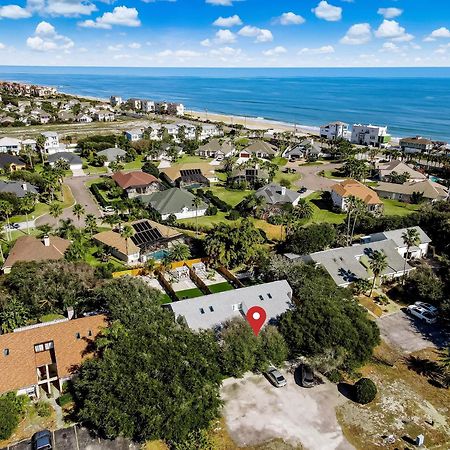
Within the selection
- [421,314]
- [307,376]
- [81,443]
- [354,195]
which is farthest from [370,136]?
[81,443]

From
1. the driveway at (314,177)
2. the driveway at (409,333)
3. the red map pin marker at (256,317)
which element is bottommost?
the driveway at (409,333)

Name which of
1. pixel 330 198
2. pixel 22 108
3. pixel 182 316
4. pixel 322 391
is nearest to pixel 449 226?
pixel 330 198

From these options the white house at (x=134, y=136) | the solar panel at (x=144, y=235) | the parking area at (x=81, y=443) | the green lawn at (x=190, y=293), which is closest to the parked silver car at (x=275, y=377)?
the parking area at (x=81, y=443)

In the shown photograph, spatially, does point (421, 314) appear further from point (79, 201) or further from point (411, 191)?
point (79, 201)

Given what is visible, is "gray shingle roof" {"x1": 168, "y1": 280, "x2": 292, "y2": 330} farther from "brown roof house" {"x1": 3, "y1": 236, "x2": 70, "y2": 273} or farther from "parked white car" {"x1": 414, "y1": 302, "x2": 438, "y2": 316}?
"brown roof house" {"x1": 3, "y1": 236, "x2": 70, "y2": 273}

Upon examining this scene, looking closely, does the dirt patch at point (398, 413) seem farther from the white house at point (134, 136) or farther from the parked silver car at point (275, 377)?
the white house at point (134, 136)

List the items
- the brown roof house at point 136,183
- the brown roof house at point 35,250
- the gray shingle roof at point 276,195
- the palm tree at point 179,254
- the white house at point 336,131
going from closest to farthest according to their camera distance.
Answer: the brown roof house at point 35,250
the palm tree at point 179,254
the gray shingle roof at point 276,195
the brown roof house at point 136,183
the white house at point 336,131
